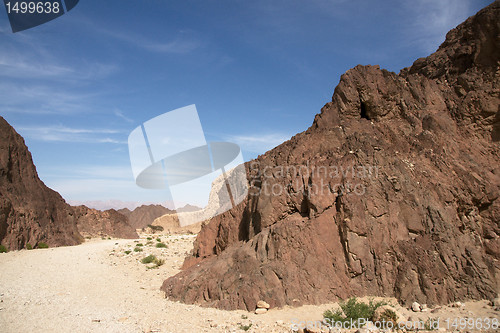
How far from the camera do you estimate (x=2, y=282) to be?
1272 centimetres

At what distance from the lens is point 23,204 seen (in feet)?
74.1

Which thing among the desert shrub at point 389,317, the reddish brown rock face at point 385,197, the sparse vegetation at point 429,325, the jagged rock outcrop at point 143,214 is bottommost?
the sparse vegetation at point 429,325

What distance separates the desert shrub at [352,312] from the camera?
26.7 ft

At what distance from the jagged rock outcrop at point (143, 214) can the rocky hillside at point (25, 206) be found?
54.8 m

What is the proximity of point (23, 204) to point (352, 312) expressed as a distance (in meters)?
23.8

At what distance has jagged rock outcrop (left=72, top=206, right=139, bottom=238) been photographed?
3491cm

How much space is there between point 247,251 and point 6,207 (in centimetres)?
1771

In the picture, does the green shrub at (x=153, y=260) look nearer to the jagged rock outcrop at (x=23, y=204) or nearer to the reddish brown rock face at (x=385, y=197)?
the reddish brown rock face at (x=385, y=197)

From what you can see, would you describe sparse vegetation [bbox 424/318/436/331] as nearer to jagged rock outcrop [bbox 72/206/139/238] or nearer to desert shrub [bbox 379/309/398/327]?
desert shrub [bbox 379/309/398/327]

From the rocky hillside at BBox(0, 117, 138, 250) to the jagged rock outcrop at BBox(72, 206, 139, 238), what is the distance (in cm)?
464

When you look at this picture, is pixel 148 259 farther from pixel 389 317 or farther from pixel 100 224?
pixel 100 224

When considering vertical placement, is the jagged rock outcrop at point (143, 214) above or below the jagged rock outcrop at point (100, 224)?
above

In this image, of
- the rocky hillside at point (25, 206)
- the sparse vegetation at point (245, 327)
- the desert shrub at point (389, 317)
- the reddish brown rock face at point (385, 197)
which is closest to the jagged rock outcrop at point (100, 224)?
the rocky hillside at point (25, 206)

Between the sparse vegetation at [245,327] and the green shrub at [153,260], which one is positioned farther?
the green shrub at [153,260]
